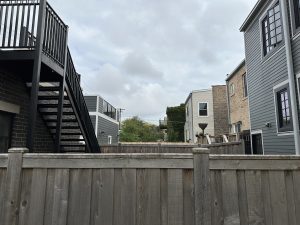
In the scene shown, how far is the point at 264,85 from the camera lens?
413 inches

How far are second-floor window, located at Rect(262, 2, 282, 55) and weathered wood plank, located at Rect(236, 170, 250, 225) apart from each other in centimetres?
767

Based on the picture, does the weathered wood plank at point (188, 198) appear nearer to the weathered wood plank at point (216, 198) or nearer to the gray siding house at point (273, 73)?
the weathered wood plank at point (216, 198)

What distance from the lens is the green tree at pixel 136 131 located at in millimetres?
40737

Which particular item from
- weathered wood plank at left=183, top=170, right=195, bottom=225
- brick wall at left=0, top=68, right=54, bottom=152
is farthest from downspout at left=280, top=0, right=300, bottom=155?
brick wall at left=0, top=68, right=54, bottom=152

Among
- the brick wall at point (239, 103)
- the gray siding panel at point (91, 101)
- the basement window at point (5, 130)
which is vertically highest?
the gray siding panel at point (91, 101)

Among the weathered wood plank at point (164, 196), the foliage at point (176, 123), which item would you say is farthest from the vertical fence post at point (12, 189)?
the foliage at point (176, 123)

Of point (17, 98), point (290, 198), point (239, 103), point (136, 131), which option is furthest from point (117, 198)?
point (136, 131)

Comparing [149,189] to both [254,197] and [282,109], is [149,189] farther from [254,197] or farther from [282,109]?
[282,109]

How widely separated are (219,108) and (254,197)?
24.0 meters

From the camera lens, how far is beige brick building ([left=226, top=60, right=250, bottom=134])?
1545cm

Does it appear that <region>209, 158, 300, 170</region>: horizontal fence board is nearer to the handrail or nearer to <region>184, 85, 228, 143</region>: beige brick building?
the handrail

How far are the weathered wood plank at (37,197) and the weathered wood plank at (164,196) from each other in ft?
3.68

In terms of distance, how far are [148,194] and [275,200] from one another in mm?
1202

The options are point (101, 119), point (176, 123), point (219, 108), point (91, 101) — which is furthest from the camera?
point (176, 123)
